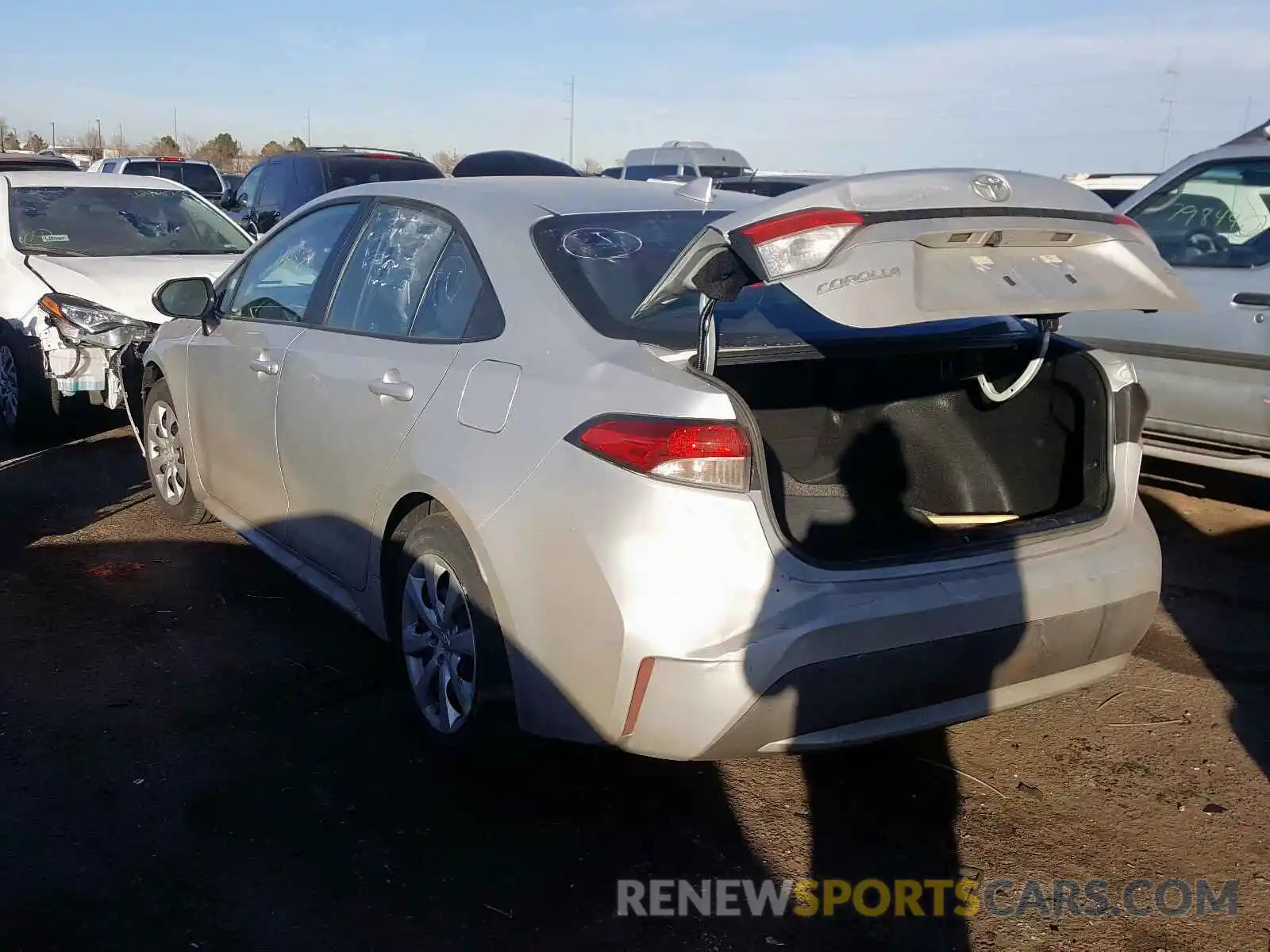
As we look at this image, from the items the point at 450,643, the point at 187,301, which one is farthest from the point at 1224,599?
the point at 187,301

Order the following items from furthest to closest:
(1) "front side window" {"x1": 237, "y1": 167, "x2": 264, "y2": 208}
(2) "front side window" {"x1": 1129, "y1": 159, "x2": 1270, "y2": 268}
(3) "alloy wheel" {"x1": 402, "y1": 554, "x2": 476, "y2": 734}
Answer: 1. (1) "front side window" {"x1": 237, "y1": 167, "x2": 264, "y2": 208}
2. (2) "front side window" {"x1": 1129, "y1": 159, "x2": 1270, "y2": 268}
3. (3) "alloy wheel" {"x1": 402, "y1": 554, "x2": 476, "y2": 734}

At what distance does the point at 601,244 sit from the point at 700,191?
701 mm

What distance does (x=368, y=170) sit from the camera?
39.4ft

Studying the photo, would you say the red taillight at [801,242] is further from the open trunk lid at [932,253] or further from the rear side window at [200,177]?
the rear side window at [200,177]

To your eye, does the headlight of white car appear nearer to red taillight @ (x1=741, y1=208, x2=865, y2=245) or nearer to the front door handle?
the front door handle

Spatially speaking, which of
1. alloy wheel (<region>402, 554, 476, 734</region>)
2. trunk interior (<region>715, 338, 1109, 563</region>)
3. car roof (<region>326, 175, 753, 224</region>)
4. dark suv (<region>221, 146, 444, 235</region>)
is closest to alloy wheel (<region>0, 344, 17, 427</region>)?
dark suv (<region>221, 146, 444, 235</region>)

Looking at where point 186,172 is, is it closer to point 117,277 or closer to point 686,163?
point 686,163

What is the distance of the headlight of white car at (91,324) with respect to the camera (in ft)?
23.2

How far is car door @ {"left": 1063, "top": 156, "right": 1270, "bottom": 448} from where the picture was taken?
570 cm

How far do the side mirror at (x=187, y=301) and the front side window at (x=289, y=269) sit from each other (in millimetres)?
93

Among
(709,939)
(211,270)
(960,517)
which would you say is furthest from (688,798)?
(211,270)

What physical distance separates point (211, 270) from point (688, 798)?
19.2 feet

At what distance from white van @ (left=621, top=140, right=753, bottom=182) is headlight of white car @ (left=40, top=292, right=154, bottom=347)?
10540mm

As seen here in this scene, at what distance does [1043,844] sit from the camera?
128 inches
